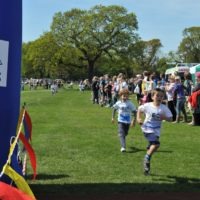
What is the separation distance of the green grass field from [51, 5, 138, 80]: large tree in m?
64.9

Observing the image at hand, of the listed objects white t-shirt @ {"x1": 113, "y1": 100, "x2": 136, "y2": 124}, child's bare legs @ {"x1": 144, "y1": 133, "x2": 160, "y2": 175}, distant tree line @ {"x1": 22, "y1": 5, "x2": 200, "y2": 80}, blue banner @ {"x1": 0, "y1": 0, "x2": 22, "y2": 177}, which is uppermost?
distant tree line @ {"x1": 22, "y1": 5, "x2": 200, "y2": 80}

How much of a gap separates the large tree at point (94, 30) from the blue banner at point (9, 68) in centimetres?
7463

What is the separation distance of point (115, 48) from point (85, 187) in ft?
249

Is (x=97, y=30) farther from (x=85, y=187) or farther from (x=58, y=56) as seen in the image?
(x=85, y=187)

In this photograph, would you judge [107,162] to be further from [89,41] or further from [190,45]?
[190,45]

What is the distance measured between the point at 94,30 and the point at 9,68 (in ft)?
249

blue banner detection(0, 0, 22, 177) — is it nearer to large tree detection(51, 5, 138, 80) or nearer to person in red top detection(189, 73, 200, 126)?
person in red top detection(189, 73, 200, 126)

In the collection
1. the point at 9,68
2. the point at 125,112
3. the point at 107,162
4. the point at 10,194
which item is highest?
the point at 9,68

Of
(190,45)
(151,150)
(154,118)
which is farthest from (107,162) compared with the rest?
(190,45)

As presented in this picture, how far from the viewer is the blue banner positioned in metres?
5.16

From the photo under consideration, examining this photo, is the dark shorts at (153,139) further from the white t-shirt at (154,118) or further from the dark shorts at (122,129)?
the dark shorts at (122,129)

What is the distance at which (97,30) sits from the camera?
8106 cm

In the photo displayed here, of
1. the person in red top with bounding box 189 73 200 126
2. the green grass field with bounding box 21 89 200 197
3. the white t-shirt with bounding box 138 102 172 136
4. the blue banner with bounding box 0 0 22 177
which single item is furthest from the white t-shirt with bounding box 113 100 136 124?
the blue banner with bounding box 0 0 22 177

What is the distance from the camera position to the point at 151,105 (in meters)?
9.15
